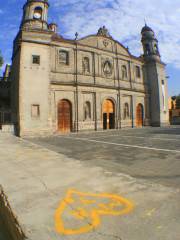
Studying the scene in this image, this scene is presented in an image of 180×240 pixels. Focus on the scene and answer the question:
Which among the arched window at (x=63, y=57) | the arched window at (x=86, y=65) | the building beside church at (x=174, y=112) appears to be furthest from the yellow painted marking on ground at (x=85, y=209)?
the building beside church at (x=174, y=112)

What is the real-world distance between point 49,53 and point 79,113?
24.4 feet

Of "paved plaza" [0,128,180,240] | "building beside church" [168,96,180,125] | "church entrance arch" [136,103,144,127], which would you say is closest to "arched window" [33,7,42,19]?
"church entrance arch" [136,103,144,127]

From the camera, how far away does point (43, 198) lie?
9.58 ft

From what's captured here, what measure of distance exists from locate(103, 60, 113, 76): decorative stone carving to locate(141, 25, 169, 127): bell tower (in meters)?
7.91

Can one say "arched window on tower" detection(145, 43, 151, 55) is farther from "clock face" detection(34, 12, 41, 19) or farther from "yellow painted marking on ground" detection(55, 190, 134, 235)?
"yellow painted marking on ground" detection(55, 190, 134, 235)

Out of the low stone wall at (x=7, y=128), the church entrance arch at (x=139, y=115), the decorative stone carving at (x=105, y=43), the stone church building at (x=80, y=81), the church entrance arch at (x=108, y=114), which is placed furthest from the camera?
the church entrance arch at (x=139, y=115)

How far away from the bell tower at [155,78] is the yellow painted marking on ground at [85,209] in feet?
91.1

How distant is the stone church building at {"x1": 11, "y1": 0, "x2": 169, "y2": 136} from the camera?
60.0 feet

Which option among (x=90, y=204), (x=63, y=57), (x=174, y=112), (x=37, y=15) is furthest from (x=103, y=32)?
(x=90, y=204)

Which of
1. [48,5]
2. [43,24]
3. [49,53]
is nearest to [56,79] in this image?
[49,53]

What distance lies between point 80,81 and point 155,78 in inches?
543

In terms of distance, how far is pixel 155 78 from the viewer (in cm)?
2922

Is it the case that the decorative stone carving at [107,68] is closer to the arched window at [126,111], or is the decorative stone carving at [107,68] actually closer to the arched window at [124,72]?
the arched window at [124,72]

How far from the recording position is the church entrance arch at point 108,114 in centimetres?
2433
